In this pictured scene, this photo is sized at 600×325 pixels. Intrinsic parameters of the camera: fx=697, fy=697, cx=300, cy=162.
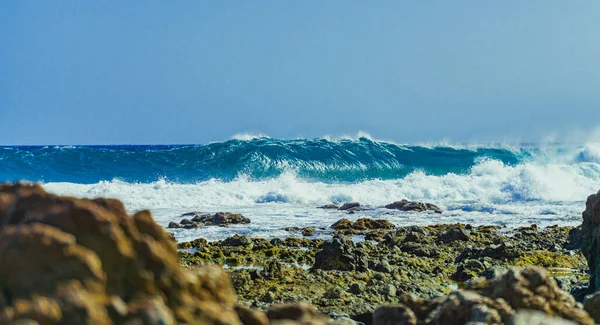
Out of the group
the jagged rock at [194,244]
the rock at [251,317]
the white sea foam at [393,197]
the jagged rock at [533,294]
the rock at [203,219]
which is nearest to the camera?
the rock at [251,317]

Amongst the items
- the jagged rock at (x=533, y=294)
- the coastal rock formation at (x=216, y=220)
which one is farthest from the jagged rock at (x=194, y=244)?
the jagged rock at (x=533, y=294)

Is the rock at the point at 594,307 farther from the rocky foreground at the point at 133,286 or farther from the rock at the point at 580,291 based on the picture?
the rock at the point at 580,291

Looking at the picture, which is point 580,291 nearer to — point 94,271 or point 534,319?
point 534,319

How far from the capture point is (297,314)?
274 centimetres

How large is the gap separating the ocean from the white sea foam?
41mm

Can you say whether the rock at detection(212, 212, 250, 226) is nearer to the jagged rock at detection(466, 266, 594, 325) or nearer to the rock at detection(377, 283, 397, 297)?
the rock at detection(377, 283, 397, 297)

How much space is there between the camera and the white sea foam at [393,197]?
19.0 metres

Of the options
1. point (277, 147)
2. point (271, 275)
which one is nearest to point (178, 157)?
point (277, 147)

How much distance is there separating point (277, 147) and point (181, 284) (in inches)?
1455

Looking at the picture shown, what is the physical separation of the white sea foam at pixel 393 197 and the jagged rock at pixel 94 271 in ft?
43.3

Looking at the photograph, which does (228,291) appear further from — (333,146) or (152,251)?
(333,146)

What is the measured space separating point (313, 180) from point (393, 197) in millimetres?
7582

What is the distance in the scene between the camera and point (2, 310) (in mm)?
2092

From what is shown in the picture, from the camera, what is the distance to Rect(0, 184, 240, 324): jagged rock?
2.05m
